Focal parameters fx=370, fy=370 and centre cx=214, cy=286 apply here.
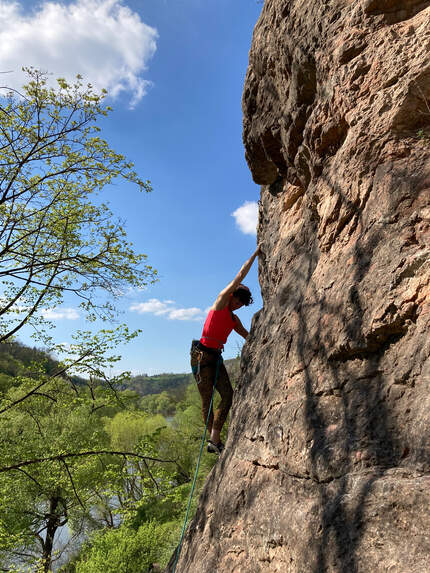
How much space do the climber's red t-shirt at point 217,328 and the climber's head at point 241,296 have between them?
17 cm

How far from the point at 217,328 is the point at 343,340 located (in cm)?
295

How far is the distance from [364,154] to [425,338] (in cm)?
172

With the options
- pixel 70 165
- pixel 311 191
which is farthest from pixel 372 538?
pixel 70 165

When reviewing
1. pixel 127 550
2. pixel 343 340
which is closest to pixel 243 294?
pixel 343 340

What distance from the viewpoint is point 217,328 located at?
5598 mm

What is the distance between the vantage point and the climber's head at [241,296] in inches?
221

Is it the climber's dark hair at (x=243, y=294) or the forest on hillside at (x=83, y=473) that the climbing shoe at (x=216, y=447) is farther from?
the forest on hillside at (x=83, y=473)

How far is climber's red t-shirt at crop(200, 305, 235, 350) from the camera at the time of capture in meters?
5.57

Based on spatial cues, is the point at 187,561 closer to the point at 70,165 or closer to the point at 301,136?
the point at 301,136

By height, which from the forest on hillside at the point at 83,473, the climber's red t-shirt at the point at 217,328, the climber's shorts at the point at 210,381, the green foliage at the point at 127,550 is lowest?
the green foliage at the point at 127,550

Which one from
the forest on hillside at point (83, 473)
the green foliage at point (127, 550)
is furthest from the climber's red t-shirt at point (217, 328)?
the green foliage at point (127, 550)

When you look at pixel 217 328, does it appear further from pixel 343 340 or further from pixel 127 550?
pixel 127 550

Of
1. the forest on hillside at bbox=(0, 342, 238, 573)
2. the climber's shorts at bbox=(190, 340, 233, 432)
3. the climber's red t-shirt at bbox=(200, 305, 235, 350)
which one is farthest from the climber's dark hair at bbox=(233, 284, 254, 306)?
the forest on hillside at bbox=(0, 342, 238, 573)

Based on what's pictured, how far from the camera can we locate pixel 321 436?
8.81 ft
